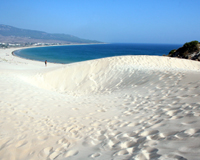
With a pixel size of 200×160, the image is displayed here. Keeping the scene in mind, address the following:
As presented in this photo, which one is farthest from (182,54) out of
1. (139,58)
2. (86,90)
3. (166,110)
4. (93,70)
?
(166,110)

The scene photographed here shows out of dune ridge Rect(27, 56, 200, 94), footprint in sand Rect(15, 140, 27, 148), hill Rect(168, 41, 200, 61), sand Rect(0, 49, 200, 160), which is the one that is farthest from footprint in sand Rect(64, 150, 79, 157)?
hill Rect(168, 41, 200, 61)

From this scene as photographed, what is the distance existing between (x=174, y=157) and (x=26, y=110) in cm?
418

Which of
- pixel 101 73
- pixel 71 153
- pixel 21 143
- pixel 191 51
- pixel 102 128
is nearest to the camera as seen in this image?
pixel 71 153

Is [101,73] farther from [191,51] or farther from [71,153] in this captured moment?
[191,51]

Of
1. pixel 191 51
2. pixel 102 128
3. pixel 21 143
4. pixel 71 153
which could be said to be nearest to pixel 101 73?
pixel 102 128

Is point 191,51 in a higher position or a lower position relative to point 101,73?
higher

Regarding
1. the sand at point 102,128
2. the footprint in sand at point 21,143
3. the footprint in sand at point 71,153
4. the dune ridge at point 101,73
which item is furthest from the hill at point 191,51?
the footprint in sand at point 21,143

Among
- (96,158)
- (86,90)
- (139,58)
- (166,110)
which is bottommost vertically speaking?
(86,90)

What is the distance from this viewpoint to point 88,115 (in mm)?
4535

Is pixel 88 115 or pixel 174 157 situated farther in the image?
pixel 88 115

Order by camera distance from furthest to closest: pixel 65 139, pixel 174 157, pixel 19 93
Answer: pixel 19 93 < pixel 65 139 < pixel 174 157

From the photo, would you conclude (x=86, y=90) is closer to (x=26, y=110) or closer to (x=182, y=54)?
(x=26, y=110)

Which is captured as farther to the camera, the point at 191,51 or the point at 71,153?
the point at 191,51

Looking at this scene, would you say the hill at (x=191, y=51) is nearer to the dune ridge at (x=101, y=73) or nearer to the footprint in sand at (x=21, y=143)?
the dune ridge at (x=101, y=73)
